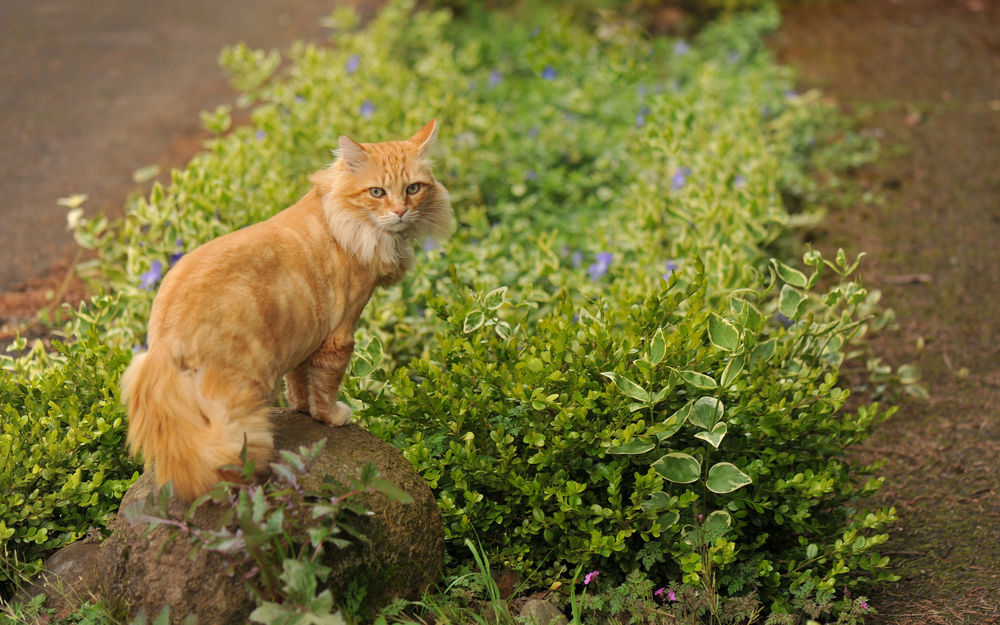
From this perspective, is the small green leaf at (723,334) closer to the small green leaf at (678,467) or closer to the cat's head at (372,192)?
the small green leaf at (678,467)

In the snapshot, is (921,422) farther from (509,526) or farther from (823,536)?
(509,526)

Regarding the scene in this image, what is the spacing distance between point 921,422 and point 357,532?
300cm

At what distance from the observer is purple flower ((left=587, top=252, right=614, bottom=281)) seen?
15.7ft

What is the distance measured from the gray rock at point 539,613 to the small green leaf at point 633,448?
55cm

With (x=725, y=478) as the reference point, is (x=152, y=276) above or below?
above

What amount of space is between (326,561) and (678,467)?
118cm

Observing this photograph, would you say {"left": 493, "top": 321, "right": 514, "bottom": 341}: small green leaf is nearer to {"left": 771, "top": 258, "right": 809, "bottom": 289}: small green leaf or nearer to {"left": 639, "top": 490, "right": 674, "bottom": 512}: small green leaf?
{"left": 639, "top": 490, "right": 674, "bottom": 512}: small green leaf

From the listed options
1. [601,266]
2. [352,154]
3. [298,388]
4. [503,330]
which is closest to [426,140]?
[352,154]

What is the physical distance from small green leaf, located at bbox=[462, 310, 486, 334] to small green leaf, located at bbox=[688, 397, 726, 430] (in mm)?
812

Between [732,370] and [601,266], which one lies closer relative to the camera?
[732,370]

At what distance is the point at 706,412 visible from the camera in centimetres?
302

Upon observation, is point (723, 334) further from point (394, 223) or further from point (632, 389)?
point (394, 223)

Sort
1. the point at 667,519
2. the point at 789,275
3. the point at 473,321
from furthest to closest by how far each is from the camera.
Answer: the point at 789,275
the point at 473,321
the point at 667,519

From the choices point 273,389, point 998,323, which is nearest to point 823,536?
point 273,389
